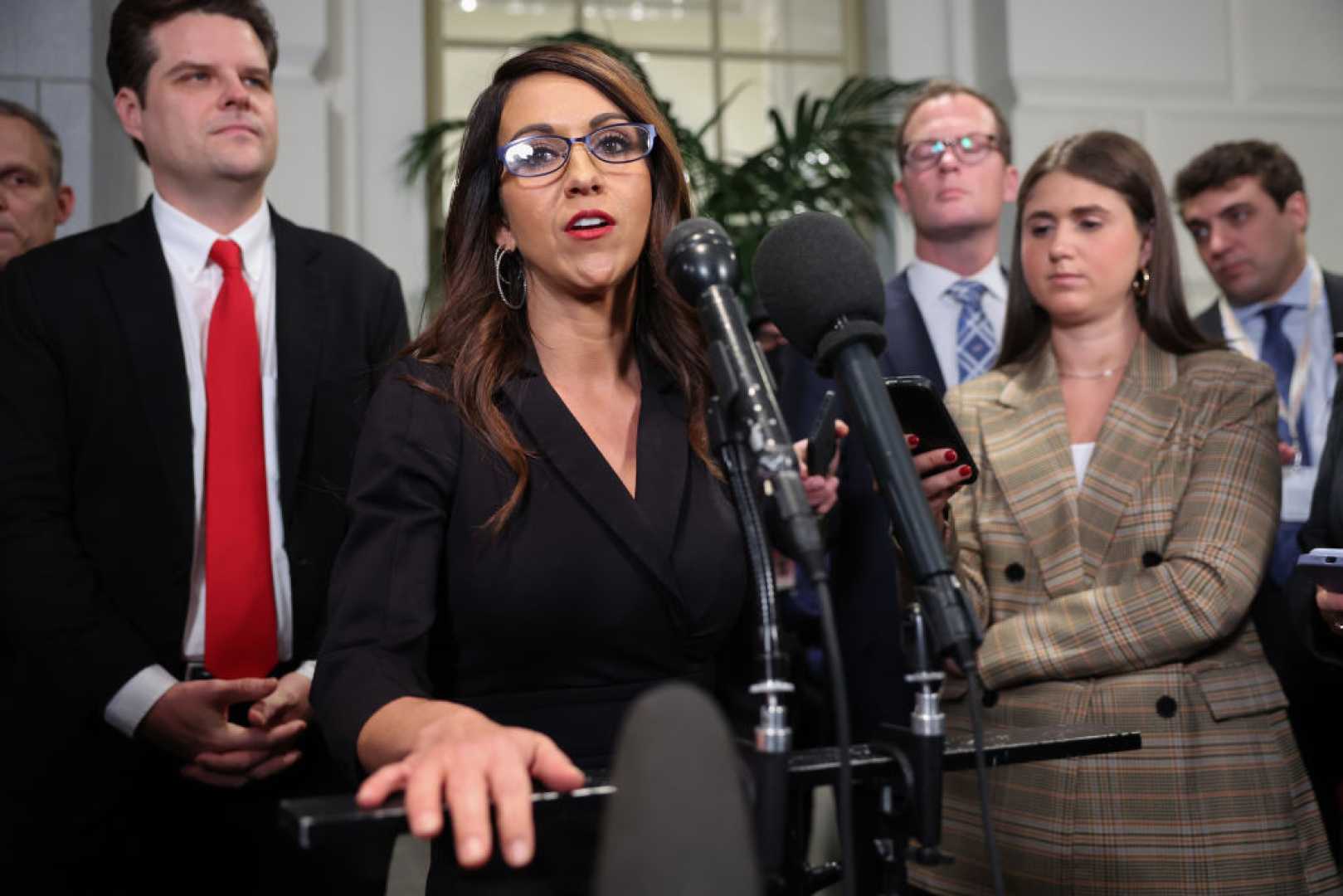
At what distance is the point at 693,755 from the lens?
0.80 m

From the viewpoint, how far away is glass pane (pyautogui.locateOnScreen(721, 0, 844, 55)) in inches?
239

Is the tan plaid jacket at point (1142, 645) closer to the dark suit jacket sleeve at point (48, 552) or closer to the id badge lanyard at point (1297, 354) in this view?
the id badge lanyard at point (1297, 354)

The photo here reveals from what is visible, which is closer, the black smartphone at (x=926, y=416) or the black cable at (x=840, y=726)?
the black cable at (x=840, y=726)

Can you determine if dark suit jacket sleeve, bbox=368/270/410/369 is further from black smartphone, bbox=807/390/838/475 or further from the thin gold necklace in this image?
the thin gold necklace

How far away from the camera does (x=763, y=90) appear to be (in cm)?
611

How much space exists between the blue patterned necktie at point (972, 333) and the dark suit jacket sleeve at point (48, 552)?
73.7 inches

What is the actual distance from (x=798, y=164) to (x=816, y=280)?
4.12 metres

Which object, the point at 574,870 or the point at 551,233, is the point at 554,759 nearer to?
the point at 574,870

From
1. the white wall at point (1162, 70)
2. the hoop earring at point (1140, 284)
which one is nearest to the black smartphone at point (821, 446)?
the hoop earring at point (1140, 284)

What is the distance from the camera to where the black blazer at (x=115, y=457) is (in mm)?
2262

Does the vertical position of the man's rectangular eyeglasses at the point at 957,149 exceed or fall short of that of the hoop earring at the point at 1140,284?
it exceeds it

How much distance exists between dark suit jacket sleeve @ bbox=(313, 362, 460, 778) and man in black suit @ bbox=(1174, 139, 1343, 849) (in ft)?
7.46

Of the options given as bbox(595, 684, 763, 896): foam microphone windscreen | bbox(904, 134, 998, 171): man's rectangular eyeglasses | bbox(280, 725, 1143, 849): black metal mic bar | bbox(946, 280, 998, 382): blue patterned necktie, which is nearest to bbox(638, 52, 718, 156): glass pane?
bbox(904, 134, 998, 171): man's rectangular eyeglasses

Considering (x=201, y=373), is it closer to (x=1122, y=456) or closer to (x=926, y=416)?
(x=926, y=416)
